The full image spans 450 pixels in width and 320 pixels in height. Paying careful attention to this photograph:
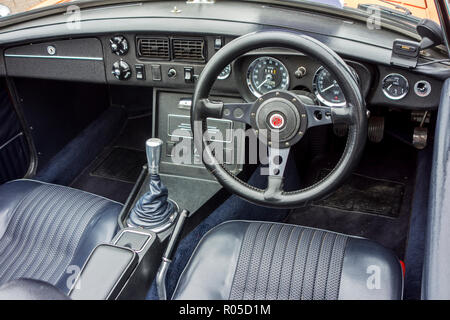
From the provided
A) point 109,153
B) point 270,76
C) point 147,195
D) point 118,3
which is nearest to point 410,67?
point 270,76

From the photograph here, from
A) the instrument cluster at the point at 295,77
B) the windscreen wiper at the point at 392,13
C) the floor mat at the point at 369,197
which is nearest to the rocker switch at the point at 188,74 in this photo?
the instrument cluster at the point at 295,77

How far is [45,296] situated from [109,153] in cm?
223

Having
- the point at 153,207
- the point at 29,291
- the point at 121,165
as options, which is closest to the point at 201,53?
the point at 153,207

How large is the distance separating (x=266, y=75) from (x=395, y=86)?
50 centimetres

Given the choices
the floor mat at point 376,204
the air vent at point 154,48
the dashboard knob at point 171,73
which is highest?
the air vent at point 154,48

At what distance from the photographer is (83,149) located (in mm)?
2979

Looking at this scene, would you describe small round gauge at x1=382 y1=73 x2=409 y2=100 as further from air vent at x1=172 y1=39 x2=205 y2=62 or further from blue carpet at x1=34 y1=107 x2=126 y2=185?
blue carpet at x1=34 y1=107 x2=126 y2=185

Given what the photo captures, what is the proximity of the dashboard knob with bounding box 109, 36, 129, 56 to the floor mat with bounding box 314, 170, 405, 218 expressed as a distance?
51.6 inches

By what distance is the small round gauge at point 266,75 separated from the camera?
1915mm

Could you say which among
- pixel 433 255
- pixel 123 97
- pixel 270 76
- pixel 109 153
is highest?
pixel 270 76

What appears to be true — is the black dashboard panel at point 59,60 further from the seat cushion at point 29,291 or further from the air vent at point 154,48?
the seat cushion at point 29,291

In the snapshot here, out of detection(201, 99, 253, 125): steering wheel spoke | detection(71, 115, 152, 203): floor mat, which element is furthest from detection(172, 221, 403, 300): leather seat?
detection(71, 115, 152, 203): floor mat

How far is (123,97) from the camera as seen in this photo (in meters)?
3.35
